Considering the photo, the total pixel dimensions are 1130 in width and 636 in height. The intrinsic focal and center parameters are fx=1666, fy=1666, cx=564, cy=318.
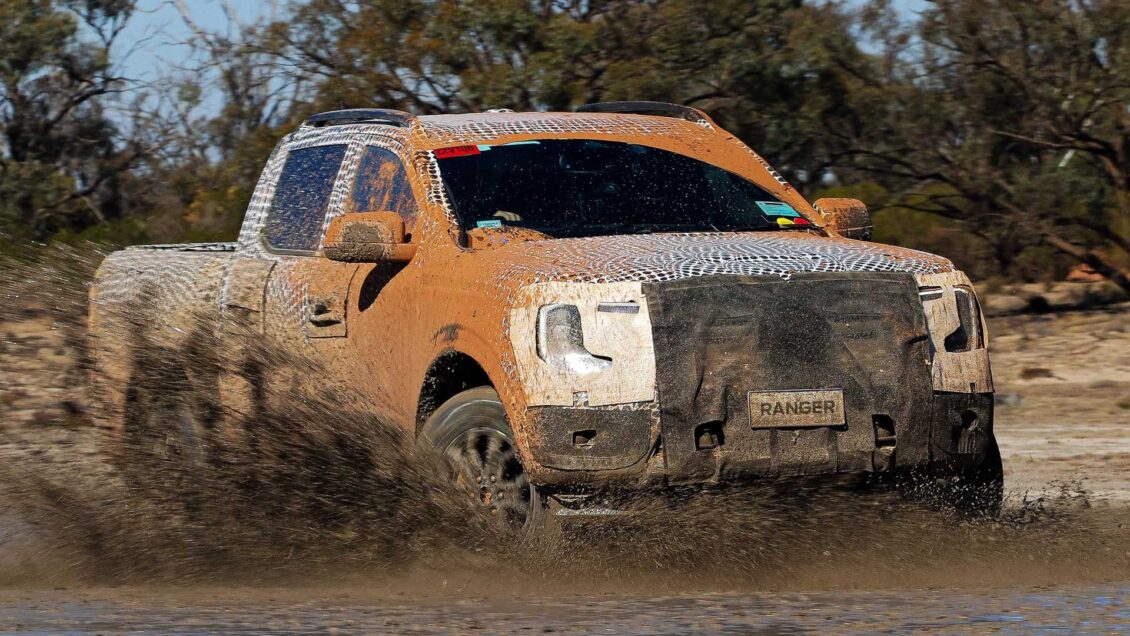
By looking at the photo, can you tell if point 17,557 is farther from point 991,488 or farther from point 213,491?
point 991,488

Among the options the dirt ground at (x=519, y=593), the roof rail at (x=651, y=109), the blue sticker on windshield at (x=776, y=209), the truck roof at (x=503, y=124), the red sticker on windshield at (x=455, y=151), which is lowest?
the dirt ground at (x=519, y=593)

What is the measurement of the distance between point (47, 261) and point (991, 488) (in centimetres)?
434

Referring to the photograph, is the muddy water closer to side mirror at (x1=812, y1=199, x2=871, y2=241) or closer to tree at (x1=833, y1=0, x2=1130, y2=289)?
side mirror at (x1=812, y1=199, x2=871, y2=241)

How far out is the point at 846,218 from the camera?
692cm

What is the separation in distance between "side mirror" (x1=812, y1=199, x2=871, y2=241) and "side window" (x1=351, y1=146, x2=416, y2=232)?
1.70 m

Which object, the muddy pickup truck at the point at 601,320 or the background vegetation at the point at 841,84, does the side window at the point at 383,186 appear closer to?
the muddy pickup truck at the point at 601,320

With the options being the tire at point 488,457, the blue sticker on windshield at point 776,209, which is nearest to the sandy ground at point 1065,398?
the blue sticker on windshield at point 776,209

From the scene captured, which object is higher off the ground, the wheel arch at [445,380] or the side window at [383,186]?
the side window at [383,186]

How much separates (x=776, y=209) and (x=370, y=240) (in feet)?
5.73

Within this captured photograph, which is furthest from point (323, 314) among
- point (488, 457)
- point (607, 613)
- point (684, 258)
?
point (607, 613)

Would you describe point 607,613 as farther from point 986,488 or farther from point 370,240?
point 370,240

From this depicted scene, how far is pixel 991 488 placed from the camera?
227 inches

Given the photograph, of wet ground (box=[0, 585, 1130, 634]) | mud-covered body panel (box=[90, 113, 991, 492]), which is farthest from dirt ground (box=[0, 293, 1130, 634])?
mud-covered body panel (box=[90, 113, 991, 492])

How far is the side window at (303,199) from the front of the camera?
720 centimetres
